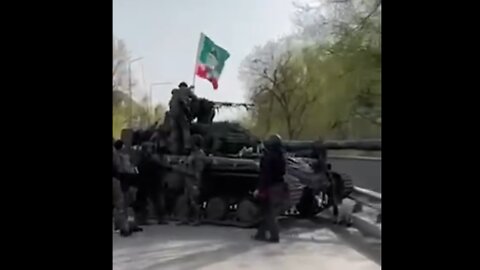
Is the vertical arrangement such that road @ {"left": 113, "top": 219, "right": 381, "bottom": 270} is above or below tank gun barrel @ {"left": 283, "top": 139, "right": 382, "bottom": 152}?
below

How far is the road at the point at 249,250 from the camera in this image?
217cm

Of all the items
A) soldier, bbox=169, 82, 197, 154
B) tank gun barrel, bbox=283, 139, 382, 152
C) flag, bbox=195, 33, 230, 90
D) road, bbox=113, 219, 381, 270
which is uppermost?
flag, bbox=195, 33, 230, 90

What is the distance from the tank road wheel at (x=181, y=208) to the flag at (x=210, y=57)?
690mm

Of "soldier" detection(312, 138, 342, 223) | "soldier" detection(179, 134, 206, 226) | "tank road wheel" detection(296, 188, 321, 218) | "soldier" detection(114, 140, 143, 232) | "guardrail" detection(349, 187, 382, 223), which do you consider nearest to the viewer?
"guardrail" detection(349, 187, 382, 223)

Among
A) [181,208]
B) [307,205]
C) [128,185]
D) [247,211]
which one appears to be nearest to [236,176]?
[247,211]

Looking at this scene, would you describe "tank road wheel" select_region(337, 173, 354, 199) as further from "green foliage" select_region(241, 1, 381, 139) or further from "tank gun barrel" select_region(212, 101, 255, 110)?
"tank gun barrel" select_region(212, 101, 255, 110)

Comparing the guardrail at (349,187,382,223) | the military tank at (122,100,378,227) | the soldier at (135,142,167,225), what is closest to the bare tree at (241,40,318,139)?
the military tank at (122,100,378,227)

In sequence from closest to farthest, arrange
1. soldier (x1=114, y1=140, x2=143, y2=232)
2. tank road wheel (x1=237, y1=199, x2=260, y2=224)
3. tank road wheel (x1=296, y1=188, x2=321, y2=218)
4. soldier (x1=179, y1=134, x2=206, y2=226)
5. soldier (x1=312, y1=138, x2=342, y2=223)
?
1. soldier (x1=114, y1=140, x2=143, y2=232)
2. soldier (x1=312, y1=138, x2=342, y2=223)
3. tank road wheel (x1=296, y1=188, x2=321, y2=218)
4. tank road wheel (x1=237, y1=199, x2=260, y2=224)
5. soldier (x1=179, y1=134, x2=206, y2=226)

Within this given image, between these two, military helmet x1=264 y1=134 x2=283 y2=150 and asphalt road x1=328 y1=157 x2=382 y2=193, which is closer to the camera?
asphalt road x1=328 y1=157 x2=382 y2=193

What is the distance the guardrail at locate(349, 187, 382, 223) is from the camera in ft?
5.81
